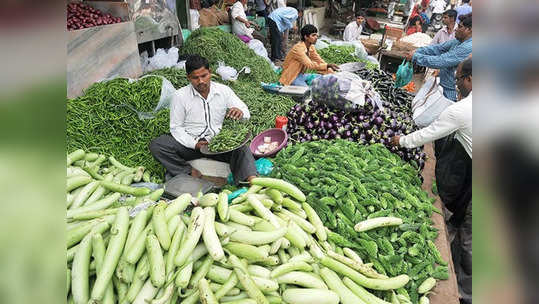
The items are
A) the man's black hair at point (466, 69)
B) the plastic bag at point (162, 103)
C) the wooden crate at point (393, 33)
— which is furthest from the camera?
the wooden crate at point (393, 33)

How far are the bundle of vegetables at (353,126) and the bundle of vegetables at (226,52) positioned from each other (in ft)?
7.21

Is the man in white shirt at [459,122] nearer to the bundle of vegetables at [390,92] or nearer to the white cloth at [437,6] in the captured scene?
the bundle of vegetables at [390,92]

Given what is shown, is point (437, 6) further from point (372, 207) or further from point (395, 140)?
point (372, 207)

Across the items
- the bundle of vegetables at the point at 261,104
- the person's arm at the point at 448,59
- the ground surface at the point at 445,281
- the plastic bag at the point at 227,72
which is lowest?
the ground surface at the point at 445,281

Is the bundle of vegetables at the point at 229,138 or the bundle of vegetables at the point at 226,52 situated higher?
the bundle of vegetables at the point at 226,52

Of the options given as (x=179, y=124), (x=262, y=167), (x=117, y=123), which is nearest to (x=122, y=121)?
(x=117, y=123)

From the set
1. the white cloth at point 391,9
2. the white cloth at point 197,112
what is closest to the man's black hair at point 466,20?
the white cloth at point 197,112

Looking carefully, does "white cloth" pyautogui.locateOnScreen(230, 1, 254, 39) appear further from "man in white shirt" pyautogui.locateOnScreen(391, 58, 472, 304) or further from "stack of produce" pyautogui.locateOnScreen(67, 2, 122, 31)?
"man in white shirt" pyautogui.locateOnScreen(391, 58, 472, 304)

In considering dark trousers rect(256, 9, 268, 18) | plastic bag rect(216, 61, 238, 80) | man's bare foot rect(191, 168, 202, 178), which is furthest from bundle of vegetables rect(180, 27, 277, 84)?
dark trousers rect(256, 9, 268, 18)

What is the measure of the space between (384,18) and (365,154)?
14.6m

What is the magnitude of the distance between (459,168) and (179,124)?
122 inches

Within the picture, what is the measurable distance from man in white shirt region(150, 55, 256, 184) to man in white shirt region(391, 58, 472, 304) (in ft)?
6.86

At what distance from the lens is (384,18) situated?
626 inches

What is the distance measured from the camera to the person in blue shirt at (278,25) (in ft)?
30.7
